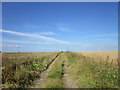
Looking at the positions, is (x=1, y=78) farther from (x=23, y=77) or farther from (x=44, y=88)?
(x=44, y=88)

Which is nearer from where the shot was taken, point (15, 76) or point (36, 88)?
point (36, 88)

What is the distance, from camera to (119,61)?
36.4 ft

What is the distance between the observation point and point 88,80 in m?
9.83

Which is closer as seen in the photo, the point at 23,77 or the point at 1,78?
the point at 1,78

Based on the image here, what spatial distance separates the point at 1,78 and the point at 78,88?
189 inches

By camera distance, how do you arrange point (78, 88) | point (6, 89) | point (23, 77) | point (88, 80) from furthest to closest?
point (23, 77)
point (88, 80)
point (78, 88)
point (6, 89)

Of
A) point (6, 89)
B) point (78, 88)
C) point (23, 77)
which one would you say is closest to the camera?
point (6, 89)

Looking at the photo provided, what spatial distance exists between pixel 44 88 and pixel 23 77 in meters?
2.64

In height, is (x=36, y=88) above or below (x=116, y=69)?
below

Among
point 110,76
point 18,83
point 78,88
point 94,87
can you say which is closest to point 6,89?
point 18,83

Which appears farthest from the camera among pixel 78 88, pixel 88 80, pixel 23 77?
pixel 23 77

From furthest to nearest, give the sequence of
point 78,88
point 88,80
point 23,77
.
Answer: point 23,77
point 88,80
point 78,88

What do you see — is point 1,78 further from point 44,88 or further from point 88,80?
point 88,80

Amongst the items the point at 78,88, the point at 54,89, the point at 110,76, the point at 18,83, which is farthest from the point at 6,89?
the point at 110,76
